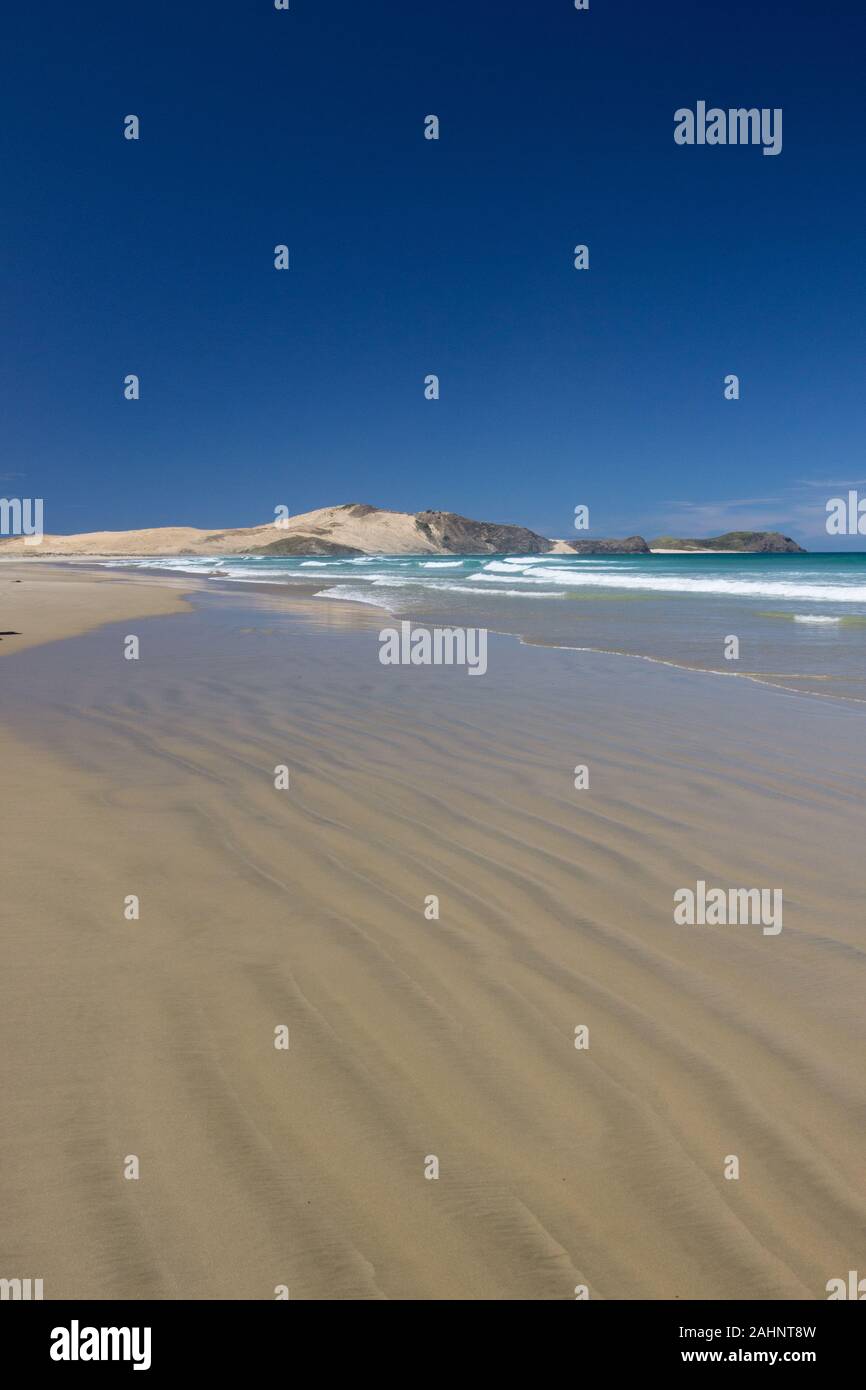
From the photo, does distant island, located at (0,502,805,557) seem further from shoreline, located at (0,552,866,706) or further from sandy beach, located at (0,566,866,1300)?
sandy beach, located at (0,566,866,1300)

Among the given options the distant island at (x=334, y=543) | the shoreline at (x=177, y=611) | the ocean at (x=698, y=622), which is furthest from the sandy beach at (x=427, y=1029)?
the distant island at (x=334, y=543)

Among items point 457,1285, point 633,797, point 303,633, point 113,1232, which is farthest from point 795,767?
point 303,633

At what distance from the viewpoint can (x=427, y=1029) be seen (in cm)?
304

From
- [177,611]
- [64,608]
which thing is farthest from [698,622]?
[64,608]

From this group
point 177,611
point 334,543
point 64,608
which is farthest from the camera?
point 334,543

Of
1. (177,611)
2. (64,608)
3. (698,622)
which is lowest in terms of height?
(698,622)

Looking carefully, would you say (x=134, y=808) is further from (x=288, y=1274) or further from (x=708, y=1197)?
(x=708, y=1197)

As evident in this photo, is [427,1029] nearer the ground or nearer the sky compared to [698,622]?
nearer the ground

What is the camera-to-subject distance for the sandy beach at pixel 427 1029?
2.15 meters

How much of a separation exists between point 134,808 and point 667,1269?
14.1 feet

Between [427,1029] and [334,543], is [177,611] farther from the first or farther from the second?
[334,543]

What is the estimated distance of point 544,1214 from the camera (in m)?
2.21

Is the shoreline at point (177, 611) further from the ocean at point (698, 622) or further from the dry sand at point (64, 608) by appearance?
the ocean at point (698, 622)

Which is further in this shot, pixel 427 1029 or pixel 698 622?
pixel 698 622
